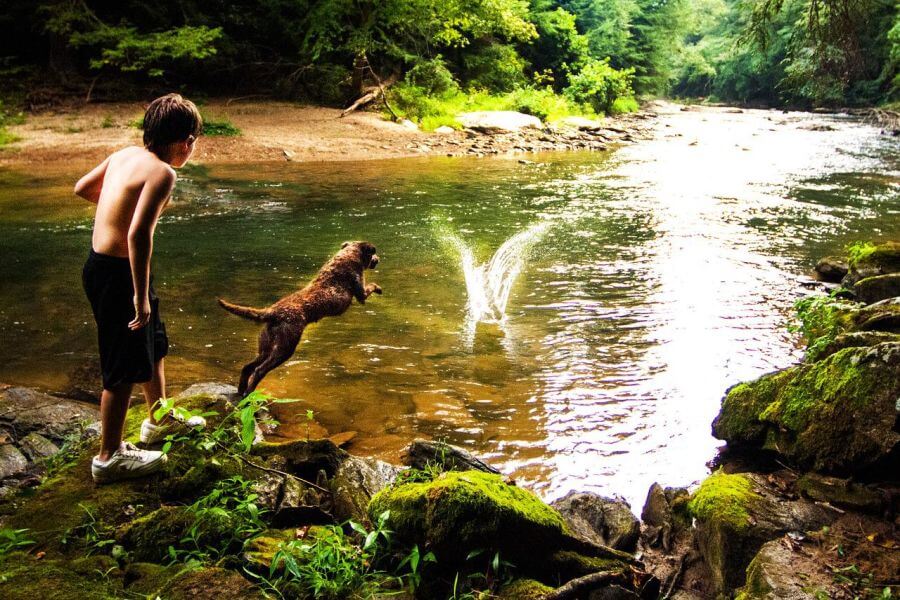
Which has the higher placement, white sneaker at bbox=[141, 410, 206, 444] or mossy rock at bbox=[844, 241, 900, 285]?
mossy rock at bbox=[844, 241, 900, 285]

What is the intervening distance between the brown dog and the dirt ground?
13.7m

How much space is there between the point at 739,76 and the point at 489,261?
179ft

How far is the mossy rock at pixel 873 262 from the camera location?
26.3 ft

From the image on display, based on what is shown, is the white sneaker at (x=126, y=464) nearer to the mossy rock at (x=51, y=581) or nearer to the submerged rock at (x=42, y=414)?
the mossy rock at (x=51, y=581)

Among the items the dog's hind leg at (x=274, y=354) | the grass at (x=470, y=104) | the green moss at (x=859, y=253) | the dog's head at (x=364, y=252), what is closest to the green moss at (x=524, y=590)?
the dog's hind leg at (x=274, y=354)

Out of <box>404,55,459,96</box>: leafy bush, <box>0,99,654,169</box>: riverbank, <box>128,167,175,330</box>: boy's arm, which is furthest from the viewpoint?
<box>404,55,459,96</box>: leafy bush

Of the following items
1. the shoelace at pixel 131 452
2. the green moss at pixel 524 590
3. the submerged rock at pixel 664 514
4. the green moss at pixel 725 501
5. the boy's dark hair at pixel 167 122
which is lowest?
the submerged rock at pixel 664 514

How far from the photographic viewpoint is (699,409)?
17.8 feet

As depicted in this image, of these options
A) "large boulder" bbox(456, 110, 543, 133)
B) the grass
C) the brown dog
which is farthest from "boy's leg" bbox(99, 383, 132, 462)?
"large boulder" bbox(456, 110, 543, 133)

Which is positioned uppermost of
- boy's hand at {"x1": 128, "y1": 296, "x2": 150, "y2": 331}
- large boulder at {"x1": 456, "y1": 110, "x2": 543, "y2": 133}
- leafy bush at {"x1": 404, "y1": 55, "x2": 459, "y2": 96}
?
leafy bush at {"x1": 404, "y1": 55, "x2": 459, "y2": 96}

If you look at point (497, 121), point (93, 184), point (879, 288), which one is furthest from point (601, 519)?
point (497, 121)

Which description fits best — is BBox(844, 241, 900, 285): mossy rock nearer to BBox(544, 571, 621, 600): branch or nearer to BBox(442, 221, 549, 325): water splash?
BBox(442, 221, 549, 325): water splash

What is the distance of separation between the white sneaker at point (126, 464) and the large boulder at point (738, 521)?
2.99 metres

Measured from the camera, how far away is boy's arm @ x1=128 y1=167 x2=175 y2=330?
3.00 m
